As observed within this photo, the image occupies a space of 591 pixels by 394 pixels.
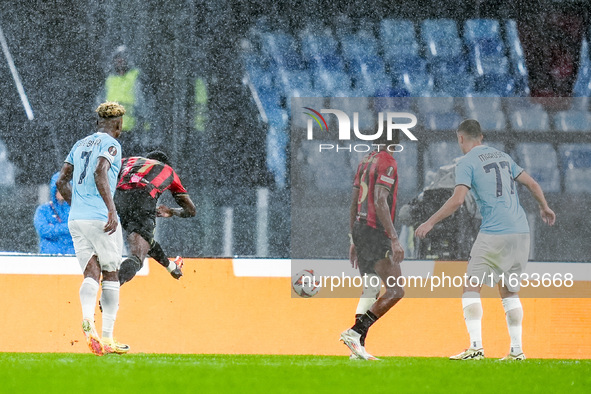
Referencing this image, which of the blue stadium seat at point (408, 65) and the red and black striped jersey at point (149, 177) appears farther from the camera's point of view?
the blue stadium seat at point (408, 65)

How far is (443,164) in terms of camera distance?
297 inches

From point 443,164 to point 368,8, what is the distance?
1.66 metres

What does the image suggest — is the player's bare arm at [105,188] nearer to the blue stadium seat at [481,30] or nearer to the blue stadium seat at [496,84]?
the blue stadium seat at [496,84]

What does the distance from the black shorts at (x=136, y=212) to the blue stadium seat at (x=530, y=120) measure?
2.88m

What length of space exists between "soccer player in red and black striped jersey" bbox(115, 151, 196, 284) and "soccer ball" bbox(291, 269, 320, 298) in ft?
2.37

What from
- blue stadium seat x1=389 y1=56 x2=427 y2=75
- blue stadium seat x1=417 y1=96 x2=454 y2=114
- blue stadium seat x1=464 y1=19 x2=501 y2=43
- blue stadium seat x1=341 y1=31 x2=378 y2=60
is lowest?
blue stadium seat x1=417 y1=96 x2=454 y2=114

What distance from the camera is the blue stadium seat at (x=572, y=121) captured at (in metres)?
7.90

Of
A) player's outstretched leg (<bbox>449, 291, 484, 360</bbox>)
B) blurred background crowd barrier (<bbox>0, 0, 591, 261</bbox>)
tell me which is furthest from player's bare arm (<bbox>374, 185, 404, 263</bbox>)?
blurred background crowd barrier (<bbox>0, 0, 591, 261</bbox>)

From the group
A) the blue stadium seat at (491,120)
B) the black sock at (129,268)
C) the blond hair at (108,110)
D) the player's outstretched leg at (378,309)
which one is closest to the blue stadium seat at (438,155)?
the blue stadium seat at (491,120)

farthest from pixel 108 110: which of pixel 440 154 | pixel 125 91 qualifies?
pixel 440 154

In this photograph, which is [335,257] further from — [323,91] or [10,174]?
[10,174]

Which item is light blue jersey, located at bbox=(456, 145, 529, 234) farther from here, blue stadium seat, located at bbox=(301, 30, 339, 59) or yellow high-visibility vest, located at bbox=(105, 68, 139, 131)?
yellow high-visibility vest, located at bbox=(105, 68, 139, 131)

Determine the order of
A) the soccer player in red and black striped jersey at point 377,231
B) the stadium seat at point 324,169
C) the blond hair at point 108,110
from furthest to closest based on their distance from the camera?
the stadium seat at point 324,169 < the soccer player in red and black striped jersey at point 377,231 < the blond hair at point 108,110

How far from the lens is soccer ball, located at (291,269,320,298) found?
6633mm
